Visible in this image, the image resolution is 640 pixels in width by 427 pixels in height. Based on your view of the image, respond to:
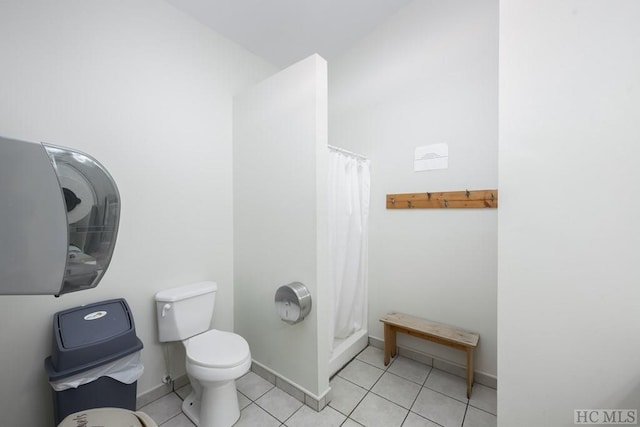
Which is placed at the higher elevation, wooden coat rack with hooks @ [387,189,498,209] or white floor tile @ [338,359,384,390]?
wooden coat rack with hooks @ [387,189,498,209]

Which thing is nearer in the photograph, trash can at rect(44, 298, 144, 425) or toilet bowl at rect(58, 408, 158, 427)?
toilet bowl at rect(58, 408, 158, 427)

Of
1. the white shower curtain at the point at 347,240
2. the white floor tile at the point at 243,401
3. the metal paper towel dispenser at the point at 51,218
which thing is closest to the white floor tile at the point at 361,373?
the white shower curtain at the point at 347,240

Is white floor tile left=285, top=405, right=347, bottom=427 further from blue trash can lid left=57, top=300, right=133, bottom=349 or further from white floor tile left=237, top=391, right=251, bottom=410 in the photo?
blue trash can lid left=57, top=300, right=133, bottom=349

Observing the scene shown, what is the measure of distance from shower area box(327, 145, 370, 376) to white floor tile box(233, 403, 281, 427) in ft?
1.78

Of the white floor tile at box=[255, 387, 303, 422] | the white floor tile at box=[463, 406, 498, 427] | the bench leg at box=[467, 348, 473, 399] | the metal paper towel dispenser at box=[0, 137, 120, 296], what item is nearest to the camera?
the metal paper towel dispenser at box=[0, 137, 120, 296]

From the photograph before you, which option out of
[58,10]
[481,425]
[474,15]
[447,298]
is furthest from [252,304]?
[474,15]

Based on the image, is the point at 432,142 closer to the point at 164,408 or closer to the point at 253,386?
the point at 253,386

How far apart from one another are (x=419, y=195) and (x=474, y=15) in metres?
1.34

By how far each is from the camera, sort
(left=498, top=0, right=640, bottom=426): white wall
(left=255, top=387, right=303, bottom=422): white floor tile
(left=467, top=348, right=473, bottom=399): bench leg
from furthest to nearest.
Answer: (left=467, top=348, right=473, bottom=399): bench leg, (left=255, top=387, right=303, bottom=422): white floor tile, (left=498, top=0, right=640, bottom=426): white wall

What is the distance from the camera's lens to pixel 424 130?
2.00 meters

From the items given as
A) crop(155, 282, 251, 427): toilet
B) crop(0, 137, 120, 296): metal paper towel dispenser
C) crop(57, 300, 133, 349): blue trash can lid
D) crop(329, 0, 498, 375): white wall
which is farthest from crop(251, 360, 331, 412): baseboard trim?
crop(0, 137, 120, 296): metal paper towel dispenser

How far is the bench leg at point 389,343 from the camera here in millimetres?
2023

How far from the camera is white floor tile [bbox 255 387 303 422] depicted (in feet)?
5.08

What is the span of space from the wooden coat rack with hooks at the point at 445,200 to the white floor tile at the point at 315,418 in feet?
5.14
